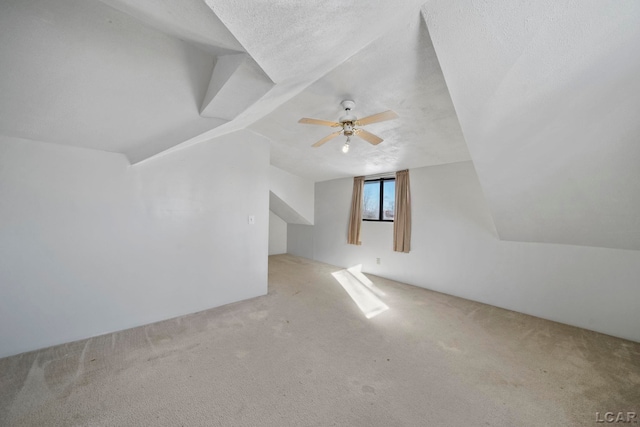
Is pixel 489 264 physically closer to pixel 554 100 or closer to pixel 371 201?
pixel 371 201

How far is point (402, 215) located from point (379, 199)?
2.37 ft

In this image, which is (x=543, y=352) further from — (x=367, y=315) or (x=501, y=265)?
(x=367, y=315)

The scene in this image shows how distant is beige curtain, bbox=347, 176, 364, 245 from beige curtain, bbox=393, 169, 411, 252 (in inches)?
33.0

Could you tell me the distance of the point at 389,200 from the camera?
4.38 metres

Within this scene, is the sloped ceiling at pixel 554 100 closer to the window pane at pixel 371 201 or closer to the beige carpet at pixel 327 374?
the beige carpet at pixel 327 374

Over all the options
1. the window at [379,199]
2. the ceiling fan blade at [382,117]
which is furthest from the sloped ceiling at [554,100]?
the window at [379,199]

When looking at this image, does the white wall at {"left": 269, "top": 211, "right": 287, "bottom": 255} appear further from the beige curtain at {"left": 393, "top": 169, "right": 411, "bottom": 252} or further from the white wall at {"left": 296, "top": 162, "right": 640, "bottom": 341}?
the beige curtain at {"left": 393, "top": 169, "right": 411, "bottom": 252}

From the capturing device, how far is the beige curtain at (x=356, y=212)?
4.63m

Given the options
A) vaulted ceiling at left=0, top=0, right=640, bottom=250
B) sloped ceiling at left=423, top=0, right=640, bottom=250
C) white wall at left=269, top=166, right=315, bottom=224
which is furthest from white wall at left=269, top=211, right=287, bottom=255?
sloped ceiling at left=423, top=0, right=640, bottom=250

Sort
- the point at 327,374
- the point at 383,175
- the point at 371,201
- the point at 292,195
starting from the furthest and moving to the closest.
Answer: the point at 292,195 → the point at 371,201 → the point at 383,175 → the point at 327,374

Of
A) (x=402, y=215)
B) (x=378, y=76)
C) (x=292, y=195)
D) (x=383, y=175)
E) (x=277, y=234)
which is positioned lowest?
(x=277, y=234)

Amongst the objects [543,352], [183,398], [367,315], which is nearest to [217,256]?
[183,398]

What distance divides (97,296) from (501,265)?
15.8 feet

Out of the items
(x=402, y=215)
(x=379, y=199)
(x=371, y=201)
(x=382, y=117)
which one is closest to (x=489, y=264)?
(x=402, y=215)
